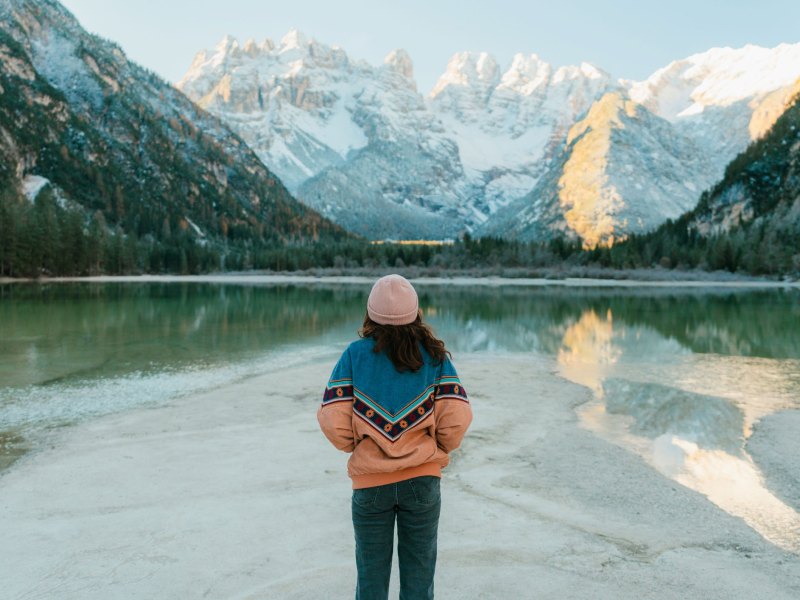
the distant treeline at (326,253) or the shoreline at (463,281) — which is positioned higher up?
the distant treeline at (326,253)

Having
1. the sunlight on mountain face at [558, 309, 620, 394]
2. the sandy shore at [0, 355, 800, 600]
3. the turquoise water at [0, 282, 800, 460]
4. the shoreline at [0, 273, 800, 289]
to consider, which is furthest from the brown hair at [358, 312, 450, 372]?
the shoreline at [0, 273, 800, 289]

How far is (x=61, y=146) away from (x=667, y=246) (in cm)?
12035

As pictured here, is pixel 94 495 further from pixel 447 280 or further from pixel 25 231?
pixel 447 280

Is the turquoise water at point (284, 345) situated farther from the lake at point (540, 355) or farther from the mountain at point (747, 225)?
the mountain at point (747, 225)

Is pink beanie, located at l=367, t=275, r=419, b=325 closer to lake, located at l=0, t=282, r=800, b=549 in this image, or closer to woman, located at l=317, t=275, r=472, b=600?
woman, located at l=317, t=275, r=472, b=600

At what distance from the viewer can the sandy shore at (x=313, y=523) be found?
17.3 feet

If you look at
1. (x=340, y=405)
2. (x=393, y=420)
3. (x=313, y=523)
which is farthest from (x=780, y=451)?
(x=340, y=405)

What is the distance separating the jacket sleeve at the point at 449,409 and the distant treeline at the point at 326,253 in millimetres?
80271

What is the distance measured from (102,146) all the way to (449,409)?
168m

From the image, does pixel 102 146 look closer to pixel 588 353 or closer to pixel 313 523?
pixel 588 353

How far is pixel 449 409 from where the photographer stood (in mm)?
4020

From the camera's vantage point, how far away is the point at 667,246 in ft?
367

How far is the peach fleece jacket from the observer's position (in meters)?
3.91

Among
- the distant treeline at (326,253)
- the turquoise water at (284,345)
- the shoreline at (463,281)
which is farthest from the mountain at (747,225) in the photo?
the turquoise water at (284,345)
